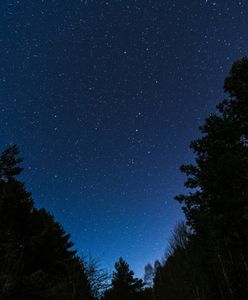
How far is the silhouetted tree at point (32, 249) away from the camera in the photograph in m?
15.9

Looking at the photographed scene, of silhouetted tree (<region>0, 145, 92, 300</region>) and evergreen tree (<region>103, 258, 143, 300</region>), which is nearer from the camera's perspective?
silhouetted tree (<region>0, 145, 92, 300</region>)

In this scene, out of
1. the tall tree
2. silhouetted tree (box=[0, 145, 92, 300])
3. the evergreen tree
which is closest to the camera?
the tall tree

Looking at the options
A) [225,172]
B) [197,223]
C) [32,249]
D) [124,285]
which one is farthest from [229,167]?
[124,285]

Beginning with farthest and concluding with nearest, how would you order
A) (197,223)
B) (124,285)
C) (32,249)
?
(124,285)
(32,249)
(197,223)

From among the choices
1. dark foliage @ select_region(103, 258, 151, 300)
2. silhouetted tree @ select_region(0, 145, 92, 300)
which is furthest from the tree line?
dark foliage @ select_region(103, 258, 151, 300)

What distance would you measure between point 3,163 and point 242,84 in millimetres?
14400

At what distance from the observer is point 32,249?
19750 mm

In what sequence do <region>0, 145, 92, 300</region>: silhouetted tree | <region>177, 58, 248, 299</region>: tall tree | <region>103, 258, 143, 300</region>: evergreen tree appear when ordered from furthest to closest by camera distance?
<region>103, 258, 143, 300</region>: evergreen tree → <region>0, 145, 92, 300</region>: silhouetted tree → <region>177, 58, 248, 299</region>: tall tree

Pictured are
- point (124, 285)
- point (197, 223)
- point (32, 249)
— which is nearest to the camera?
point (197, 223)

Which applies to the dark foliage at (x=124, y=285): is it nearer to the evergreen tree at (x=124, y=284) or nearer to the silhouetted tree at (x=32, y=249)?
the evergreen tree at (x=124, y=284)

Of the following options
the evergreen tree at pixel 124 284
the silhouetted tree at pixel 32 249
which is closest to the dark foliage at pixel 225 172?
the silhouetted tree at pixel 32 249

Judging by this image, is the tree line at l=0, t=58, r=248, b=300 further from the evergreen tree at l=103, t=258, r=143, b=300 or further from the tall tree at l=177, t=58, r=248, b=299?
the evergreen tree at l=103, t=258, r=143, b=300

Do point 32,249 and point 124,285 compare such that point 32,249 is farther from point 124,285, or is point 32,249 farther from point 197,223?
point 124,285

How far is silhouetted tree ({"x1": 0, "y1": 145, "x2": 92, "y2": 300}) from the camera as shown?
1594cm
